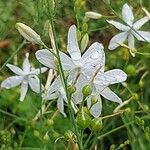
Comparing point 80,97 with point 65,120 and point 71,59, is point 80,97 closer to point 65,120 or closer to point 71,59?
point 71,59

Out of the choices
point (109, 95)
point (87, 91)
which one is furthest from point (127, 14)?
point (87, 91)

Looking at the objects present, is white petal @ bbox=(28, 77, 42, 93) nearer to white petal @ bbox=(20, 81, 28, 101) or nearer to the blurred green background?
white petal @ bbox=(20, 81, 28, 101)

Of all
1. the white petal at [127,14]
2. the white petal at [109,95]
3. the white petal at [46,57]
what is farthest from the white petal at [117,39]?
the white petal at [46,57]

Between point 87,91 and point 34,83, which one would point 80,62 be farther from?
point 34,83

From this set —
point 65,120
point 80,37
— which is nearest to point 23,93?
point 65,120

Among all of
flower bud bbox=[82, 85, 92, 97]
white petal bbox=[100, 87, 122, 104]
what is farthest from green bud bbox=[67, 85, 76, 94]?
white petal bbox=[100, 87, 122, 104]
